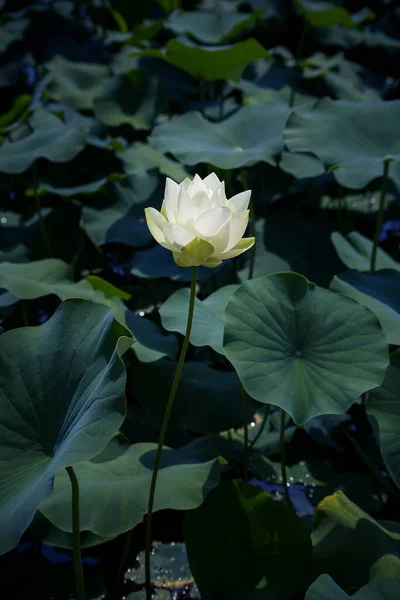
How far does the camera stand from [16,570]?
1186 millimetres

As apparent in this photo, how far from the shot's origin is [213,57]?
1.92 meters

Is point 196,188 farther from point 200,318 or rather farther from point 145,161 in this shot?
point 145,161

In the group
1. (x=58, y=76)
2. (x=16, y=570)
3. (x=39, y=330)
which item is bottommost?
(x=16, y=570)

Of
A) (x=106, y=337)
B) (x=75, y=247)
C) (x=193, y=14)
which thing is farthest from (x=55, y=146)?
(x=193, y=14)

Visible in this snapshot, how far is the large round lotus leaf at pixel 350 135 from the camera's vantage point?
1.51 meters

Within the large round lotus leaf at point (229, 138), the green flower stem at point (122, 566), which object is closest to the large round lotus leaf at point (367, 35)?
the large round lotus leaf at point (229, 138)

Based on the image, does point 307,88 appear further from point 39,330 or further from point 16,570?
point 16,570

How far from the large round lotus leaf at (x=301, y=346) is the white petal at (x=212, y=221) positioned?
10.8 inches

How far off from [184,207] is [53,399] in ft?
1.22

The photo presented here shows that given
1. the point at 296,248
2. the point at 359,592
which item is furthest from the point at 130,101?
the point at 359,592

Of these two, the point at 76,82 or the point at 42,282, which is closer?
the point at 42,282

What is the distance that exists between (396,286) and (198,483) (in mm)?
653

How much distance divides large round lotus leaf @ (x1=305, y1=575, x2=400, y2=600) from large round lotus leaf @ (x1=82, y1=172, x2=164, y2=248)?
1158 millimetres

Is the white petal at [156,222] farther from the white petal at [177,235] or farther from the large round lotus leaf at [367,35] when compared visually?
the large round lotus leaf at [367,35]
